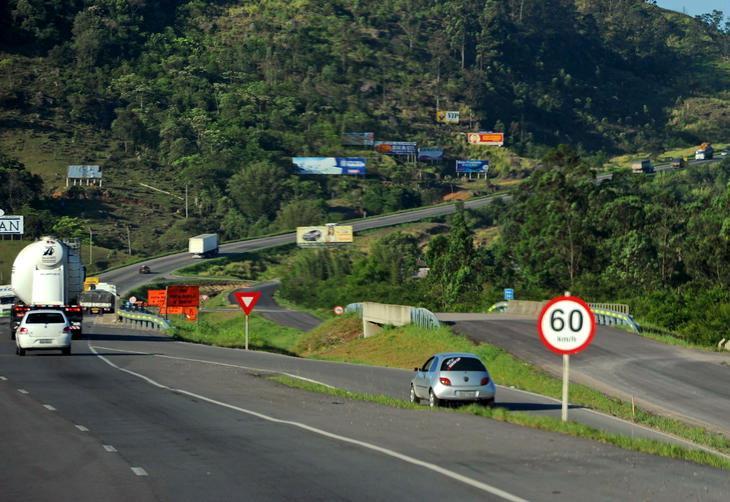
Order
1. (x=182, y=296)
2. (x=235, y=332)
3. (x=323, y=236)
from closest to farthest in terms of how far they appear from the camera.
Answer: (x=182, y=296) → (x=235, y=332) → (x=323, y=236)

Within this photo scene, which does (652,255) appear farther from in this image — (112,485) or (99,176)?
(99,176)

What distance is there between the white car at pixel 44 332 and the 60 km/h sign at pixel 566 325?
28451mm

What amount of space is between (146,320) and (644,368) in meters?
44.7

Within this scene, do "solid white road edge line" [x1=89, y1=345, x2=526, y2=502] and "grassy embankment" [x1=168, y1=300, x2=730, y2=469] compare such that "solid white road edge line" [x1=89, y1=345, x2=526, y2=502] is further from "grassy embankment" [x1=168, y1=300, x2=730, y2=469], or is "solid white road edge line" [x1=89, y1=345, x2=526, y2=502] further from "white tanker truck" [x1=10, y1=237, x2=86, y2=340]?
"white tanker truck" [x1=10, y1=237, x2=86, y2=340]

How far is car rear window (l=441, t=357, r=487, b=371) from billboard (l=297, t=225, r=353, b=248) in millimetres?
141729

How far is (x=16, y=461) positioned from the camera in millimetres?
18438

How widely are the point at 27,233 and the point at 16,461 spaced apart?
514 feet

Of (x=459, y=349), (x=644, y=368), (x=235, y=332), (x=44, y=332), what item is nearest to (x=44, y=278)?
(x=44, y=332)

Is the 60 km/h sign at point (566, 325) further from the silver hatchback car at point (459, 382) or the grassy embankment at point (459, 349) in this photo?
the silver hatchback car at point (459, 382)

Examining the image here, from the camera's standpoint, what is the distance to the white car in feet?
150

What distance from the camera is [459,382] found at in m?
29.8

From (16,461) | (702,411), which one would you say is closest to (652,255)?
(702,411)

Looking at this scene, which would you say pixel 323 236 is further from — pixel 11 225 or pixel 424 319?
pixel 424 319

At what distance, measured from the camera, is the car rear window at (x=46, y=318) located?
45.4 metres
